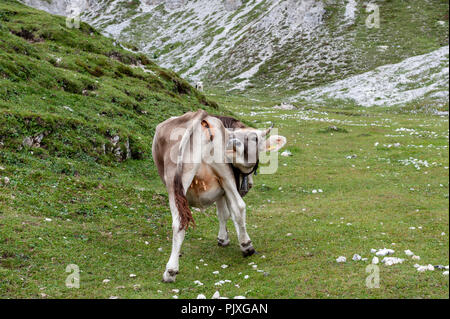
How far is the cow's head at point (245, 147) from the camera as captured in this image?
1017 cm

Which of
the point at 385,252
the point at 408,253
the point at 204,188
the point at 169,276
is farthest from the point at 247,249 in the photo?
the point at 408,253

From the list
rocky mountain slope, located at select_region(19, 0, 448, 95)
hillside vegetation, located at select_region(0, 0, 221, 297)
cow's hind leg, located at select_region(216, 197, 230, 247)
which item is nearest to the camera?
hillside vegetation, located at select_region(0, 0, 221, 297)

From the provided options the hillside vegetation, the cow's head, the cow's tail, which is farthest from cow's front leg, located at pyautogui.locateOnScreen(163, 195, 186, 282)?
the hillside vegetation

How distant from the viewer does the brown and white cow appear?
9078 millimetres

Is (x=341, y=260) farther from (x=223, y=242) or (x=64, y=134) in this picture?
(x=64, y=134)

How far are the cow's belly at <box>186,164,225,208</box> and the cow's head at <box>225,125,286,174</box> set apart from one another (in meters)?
0.74

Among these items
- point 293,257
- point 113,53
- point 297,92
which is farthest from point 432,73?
point 293,257

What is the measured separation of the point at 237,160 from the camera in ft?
33.4

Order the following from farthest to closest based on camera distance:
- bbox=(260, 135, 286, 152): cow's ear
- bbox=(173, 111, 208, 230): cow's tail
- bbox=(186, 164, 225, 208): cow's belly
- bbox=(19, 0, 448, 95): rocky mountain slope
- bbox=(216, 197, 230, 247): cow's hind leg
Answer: bbox=(19, 0, 448, 95): rocky mountain slope, bbox=(216, 197, 230, 247): cow's hind leg, bbox=(260, 135, 286, 152): cow's ear, bbox=(186, 164, 225, 208): cow's belly, bbox=(173, 111, 208, 230): cow's tail

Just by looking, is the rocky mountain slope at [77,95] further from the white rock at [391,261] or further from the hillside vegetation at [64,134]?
the white rock at [391,261]

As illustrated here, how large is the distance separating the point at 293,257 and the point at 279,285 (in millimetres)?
2141

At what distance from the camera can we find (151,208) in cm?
1511

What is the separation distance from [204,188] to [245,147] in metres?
1.67

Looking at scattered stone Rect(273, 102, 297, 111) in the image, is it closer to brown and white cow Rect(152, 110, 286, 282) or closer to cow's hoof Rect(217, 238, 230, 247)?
cow's hoof Rect(217, 238, 230, 247)
